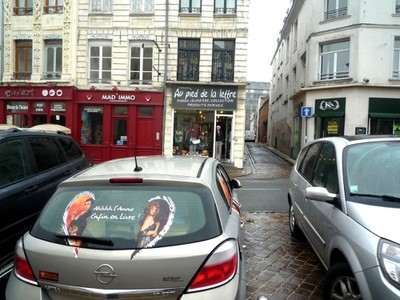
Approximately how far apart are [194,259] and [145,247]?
1.11ft

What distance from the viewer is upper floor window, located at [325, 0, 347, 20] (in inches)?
706

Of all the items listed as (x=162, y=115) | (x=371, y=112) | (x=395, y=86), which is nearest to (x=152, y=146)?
(x=162, y=115)

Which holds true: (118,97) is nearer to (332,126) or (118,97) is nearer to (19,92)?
(19,92)

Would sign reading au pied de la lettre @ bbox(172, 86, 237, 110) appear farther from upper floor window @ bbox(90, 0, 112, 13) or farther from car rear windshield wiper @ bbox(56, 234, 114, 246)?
car rear windshield wiper @ bbox(56, 234, 114, 246)

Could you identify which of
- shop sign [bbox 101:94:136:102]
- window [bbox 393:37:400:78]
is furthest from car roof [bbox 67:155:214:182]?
window [bbox 393:37:400:78]

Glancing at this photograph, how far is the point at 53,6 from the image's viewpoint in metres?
17.5

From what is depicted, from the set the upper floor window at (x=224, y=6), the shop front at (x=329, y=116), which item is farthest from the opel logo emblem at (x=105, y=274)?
the shop front at (x=329, y=116)

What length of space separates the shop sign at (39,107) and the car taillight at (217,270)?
17996mm

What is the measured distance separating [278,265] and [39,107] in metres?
17.0

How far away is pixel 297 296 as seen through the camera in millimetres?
3695

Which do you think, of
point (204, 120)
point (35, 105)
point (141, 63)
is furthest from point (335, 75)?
point (35, 105)

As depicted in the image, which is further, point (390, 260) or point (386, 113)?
point (386, 113)

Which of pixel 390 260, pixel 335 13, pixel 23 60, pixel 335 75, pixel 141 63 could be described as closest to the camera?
pixel 390 260

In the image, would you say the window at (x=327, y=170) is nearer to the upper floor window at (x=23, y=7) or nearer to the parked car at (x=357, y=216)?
the parked car at (x=357, y=216)
